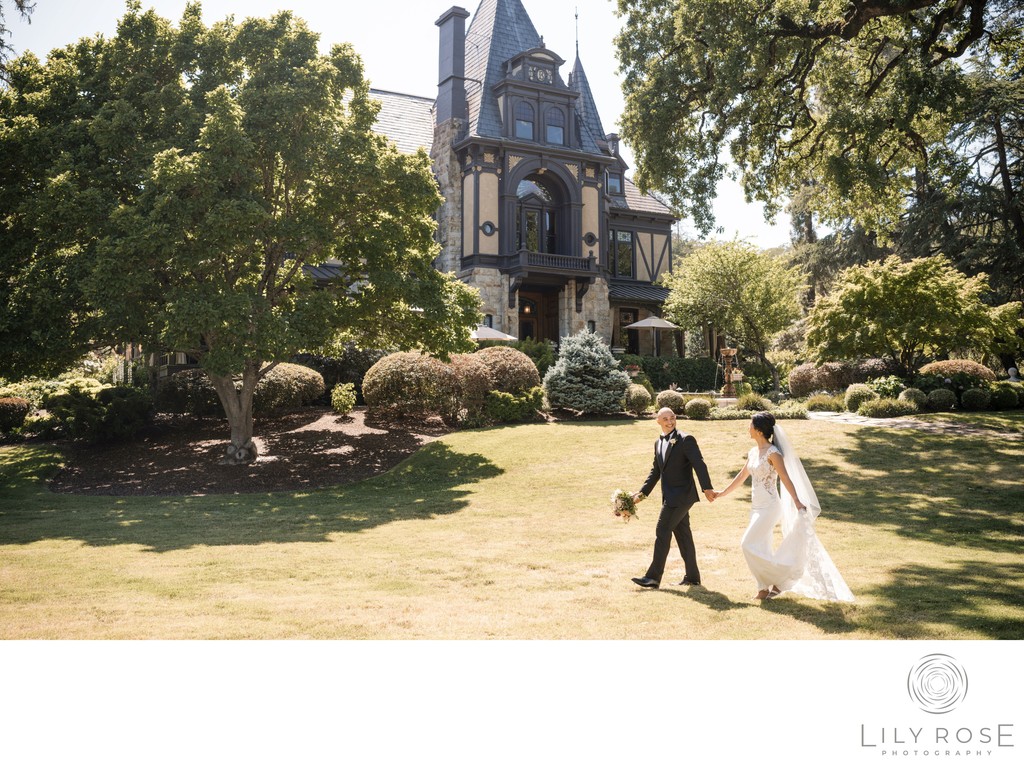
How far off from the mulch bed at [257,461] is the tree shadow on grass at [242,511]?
805mm

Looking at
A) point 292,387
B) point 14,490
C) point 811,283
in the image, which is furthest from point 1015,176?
point 14,490

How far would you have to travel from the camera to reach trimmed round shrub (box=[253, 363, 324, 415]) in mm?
20391

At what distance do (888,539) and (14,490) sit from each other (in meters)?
15.7

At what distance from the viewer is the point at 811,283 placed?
3675 cm

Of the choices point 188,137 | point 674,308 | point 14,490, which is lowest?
point 14,490

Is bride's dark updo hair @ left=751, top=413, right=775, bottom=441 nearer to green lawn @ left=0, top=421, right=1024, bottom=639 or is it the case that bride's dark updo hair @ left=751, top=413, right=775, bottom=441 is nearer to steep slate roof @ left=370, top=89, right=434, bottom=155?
green lawn @ left=0, top=421, right=1024, bottom=639

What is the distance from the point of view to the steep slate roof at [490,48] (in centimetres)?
3159

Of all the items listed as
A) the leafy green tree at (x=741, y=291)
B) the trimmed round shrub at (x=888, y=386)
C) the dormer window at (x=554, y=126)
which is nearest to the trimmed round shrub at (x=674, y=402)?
the trimmed round shrub at (x=888, y=386)

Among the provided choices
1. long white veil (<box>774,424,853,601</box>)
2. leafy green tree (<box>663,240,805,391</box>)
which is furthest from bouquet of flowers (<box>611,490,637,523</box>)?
leafy green tree (<box>663,240,805,391</box>)

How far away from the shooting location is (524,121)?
32.1 m

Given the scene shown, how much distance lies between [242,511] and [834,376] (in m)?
17.8

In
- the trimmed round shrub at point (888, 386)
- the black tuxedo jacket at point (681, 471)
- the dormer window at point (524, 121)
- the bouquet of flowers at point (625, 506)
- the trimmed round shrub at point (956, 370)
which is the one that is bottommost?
the bouquet of flowers at point (625, 506)

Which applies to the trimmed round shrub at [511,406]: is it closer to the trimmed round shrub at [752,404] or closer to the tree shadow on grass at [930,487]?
the trimmed round shrub at [752,404]

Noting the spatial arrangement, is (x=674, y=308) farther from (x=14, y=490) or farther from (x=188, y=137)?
(x=14, y=490)
